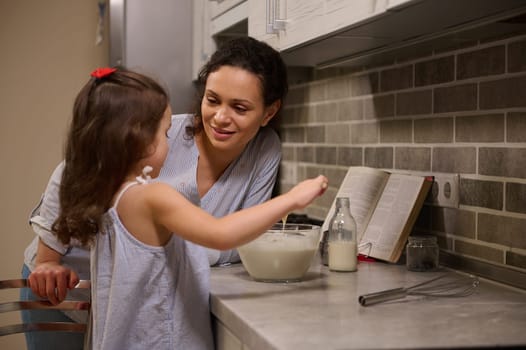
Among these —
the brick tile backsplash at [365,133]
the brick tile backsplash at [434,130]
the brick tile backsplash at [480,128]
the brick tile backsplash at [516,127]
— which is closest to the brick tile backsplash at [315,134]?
the brick tile backsplash at [365,133]

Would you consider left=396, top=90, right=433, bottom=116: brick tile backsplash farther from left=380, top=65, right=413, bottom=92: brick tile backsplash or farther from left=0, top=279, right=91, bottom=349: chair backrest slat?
left=0, top=279, right=91, bottom=349: chair backrest slat

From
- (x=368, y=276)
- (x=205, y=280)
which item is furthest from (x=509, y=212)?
(x=205, y=280)

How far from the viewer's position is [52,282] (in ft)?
5.50

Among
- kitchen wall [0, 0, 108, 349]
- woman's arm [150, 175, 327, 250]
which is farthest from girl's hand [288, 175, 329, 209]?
kitchen wall [0, 0, 108, 349]

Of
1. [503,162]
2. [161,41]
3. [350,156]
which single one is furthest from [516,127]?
[161,41]

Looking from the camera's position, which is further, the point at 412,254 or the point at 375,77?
the point at 375,77

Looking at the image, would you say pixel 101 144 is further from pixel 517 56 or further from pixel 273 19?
pixel 517 56

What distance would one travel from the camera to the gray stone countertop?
3.57 ft

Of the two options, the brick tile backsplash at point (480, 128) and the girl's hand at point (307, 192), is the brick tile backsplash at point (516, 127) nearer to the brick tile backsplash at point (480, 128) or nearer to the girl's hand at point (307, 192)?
the brick tile backsplash at point (480, 128)

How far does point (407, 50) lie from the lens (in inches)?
75.4

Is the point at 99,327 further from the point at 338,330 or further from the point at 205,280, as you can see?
the point at 338,330

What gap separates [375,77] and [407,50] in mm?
Result: 318

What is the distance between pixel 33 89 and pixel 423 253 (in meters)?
2.66

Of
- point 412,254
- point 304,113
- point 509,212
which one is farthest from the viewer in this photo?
point 304,113
